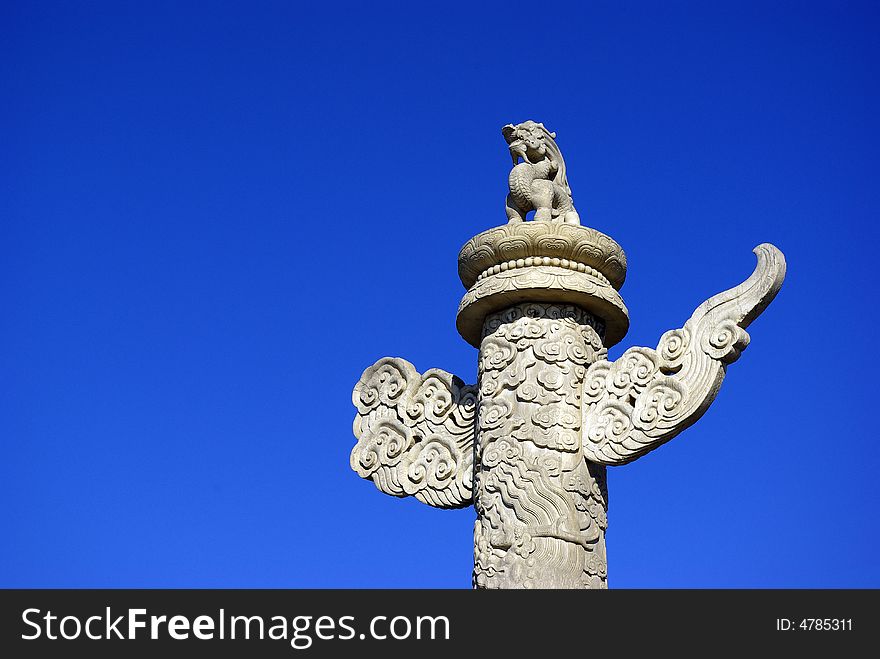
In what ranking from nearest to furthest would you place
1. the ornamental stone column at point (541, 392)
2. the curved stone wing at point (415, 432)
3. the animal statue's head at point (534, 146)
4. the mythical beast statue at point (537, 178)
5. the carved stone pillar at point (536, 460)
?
the carved stone pillar at point (536, 460), the ornamental stone column at point (541, 392), the curved stone wing at point (415, 432), the mythical beast statue at point (537, 178), the animal statue's head at point (534, 146)

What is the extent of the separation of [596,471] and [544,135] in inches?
93.4

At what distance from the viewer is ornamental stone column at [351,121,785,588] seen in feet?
23.8

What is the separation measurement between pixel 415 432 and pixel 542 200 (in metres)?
1.77

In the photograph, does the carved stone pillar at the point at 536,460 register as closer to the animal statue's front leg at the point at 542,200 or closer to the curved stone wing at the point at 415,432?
the curved stone wing at the point at 415,432

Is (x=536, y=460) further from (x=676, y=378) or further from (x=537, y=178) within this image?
(x=537, y=178)

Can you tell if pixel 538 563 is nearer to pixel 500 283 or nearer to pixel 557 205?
pixel 500 283

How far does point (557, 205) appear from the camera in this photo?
26.9 feet

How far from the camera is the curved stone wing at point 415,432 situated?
8023mm

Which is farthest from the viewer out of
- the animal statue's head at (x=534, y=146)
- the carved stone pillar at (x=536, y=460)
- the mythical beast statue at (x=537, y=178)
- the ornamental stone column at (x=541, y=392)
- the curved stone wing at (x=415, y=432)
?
the animal statue's head at (x=534, y=146)

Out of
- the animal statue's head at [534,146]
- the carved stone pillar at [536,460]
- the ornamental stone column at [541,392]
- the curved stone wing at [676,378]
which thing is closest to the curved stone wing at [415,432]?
the ornamental stone column at [541,392]

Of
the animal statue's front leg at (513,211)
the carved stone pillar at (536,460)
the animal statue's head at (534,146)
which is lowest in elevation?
the carved stone pillar at (536,460)

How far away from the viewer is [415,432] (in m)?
8.25
